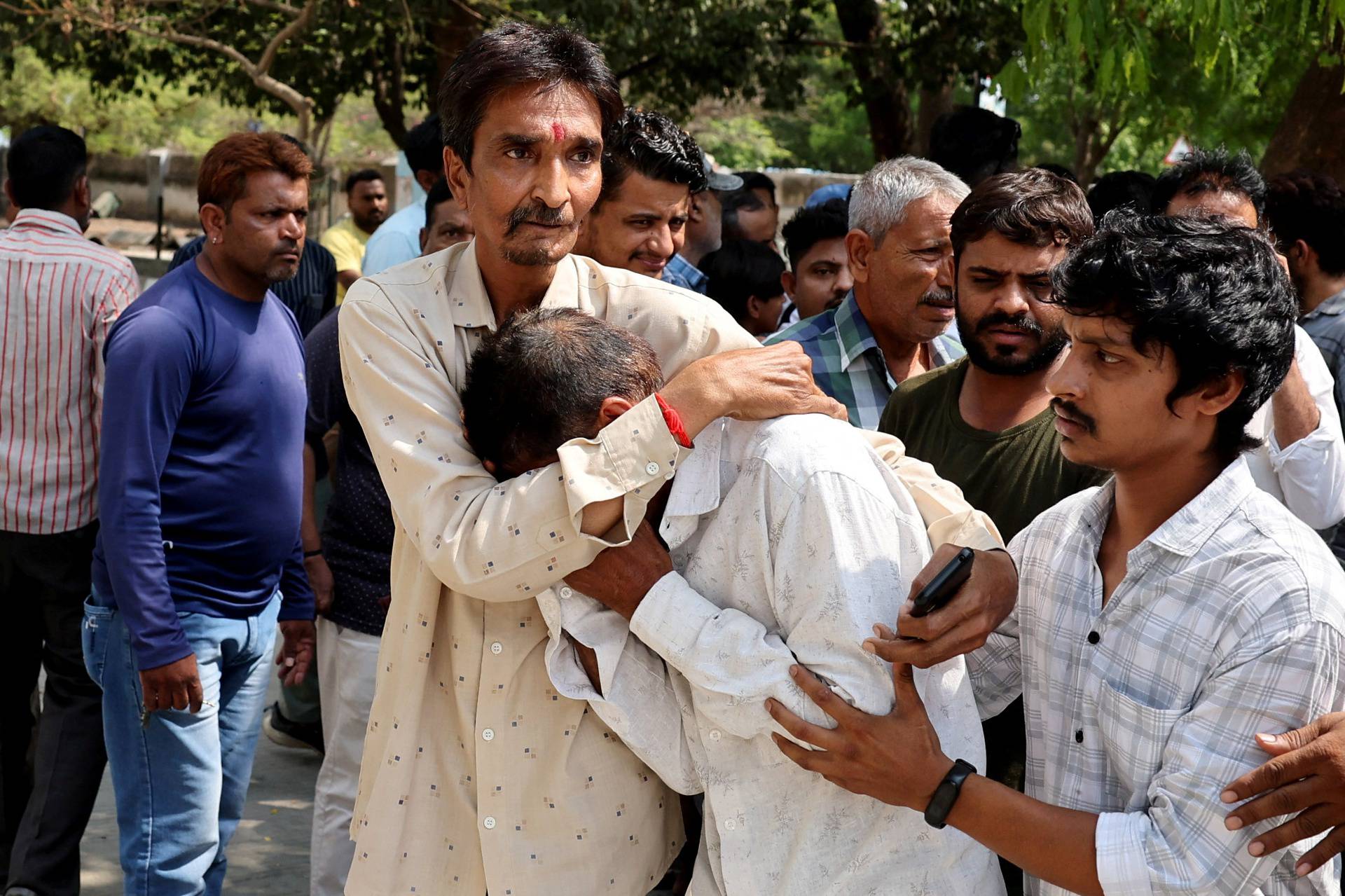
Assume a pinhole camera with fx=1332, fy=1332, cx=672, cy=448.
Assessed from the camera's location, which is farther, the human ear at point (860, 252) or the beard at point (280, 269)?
the human ear at point (860, 252)

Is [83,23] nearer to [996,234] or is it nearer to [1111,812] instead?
[996,234]

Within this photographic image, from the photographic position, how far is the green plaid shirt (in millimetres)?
3941

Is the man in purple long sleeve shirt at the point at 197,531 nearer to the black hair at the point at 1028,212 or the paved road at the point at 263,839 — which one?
the paved road at the point at 263,839

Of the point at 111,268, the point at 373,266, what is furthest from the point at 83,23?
the point at 111,268

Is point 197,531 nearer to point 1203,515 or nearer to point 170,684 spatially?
point 170,684

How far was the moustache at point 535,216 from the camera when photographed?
2.38 metres

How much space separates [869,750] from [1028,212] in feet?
5.20

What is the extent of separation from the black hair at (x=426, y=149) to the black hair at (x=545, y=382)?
327 centimetres

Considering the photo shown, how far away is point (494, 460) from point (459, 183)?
0.59 meters

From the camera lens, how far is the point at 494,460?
224 cm

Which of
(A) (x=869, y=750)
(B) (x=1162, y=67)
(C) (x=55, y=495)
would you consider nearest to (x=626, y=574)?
(A) (x=869, y=750)

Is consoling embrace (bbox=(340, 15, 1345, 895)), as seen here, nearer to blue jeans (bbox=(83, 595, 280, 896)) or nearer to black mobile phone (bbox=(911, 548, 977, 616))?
black mobile phone (bbox=(911, 548, 977, 616))

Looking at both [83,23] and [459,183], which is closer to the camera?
[459,183]

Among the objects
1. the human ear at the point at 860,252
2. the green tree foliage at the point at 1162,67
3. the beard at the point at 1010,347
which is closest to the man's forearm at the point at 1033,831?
the beard at the point at 1010,347
